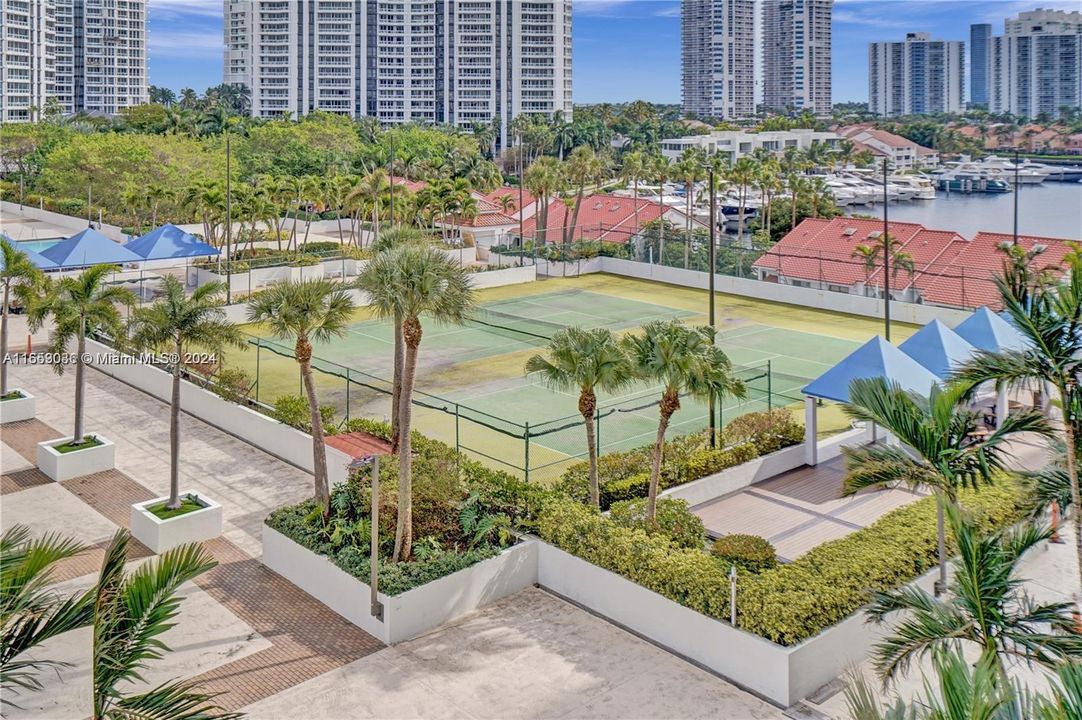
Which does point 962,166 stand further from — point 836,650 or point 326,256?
point 836,650

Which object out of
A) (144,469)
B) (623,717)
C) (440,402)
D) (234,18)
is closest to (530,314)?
(440,402)

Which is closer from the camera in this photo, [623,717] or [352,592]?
[623,717]

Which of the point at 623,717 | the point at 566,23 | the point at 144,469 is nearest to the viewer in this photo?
the point at 623,717

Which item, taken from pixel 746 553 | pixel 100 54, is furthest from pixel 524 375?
pixel 100 54

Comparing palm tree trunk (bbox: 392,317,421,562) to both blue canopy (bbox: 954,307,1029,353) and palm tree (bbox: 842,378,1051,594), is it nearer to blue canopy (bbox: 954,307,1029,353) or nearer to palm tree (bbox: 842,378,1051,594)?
palm tree (bbox: 842,378,1051,594)

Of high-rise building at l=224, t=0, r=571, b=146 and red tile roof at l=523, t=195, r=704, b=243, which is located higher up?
high-rise building at l=224, t=0, r=571, b=146

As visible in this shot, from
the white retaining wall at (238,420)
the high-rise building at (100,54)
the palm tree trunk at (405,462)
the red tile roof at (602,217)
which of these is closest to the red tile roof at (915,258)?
the red tile roof at (602,217)

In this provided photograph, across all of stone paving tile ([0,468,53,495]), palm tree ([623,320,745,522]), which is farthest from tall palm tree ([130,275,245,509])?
palm tree ([623,320,745,522])
